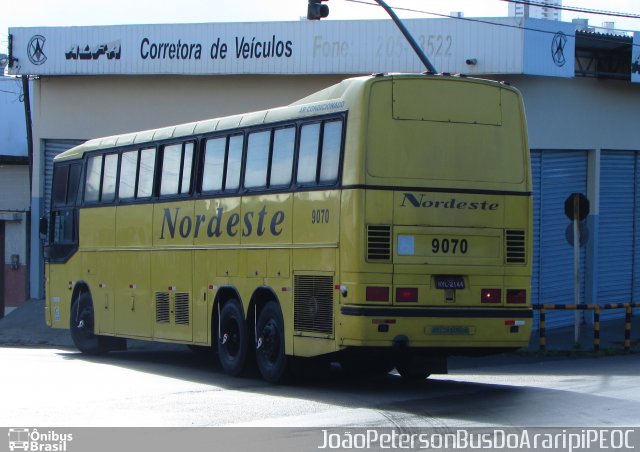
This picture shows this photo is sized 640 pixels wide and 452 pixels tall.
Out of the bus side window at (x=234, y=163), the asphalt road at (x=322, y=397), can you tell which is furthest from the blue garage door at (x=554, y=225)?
the bus side window at (x=234, y=163)

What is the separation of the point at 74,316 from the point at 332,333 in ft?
31.4

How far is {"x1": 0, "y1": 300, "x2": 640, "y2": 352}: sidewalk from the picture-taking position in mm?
23125

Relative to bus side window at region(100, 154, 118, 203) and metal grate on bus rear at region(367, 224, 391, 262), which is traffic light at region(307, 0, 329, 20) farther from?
metal grate on bus rear at region(367, 224, 391, 262)

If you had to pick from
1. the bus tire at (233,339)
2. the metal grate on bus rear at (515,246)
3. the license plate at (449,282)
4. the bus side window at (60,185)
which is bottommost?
the bus tire at (233,339)

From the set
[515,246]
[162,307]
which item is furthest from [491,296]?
[162,307]

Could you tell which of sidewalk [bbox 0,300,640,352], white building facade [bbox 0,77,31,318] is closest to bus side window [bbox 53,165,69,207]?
sidewalk [bbox 0,300,640,352]

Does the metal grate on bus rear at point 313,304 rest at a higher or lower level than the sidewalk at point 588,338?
higher

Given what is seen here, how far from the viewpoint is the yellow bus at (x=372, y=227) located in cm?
1401

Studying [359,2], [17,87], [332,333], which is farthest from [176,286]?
[17,87]

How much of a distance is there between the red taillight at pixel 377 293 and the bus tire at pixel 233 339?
3.16m

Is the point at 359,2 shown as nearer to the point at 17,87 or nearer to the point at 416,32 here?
the point at 416,32

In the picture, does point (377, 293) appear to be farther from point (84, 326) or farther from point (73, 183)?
point (73, 183)

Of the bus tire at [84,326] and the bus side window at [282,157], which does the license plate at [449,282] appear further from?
the bus tire at [84,326]

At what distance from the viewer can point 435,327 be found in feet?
46.3
